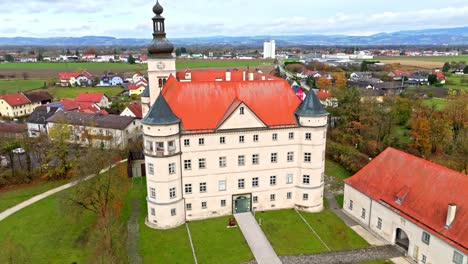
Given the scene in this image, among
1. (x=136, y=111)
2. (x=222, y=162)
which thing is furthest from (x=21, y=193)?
(x=136, y=111)

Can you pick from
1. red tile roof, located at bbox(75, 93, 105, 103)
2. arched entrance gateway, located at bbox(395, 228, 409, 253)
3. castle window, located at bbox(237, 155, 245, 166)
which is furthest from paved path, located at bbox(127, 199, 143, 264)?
red tile roof, located at bbox(75, 93, 105, 103)

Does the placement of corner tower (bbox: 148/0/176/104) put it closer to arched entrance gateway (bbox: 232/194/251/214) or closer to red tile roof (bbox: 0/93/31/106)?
arched entrance gateway (bbox: 232/194/251/214)

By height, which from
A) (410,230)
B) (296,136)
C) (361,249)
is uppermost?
(296,136)

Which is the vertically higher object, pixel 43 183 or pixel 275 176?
pixel 275 176

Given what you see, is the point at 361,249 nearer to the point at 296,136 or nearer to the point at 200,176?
the point at 296,136

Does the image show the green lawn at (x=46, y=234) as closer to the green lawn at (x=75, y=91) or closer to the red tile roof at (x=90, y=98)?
the red tile roof at (x=90, y=98)

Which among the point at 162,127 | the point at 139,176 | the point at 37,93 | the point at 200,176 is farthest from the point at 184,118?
the point at 37,93
